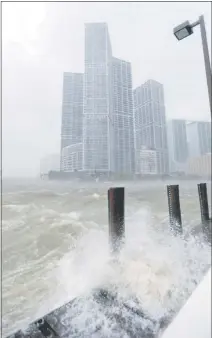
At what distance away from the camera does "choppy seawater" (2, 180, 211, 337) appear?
2.10 m

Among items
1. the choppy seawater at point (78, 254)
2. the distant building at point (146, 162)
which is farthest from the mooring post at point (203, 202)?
the distant building at point (146, 162)

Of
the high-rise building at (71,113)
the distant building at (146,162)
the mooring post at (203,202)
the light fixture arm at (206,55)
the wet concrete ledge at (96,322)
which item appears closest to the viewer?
the wet concrete ledge at (96,322)

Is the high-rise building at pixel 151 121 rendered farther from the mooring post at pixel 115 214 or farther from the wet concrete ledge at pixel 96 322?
the wet concrete ledge at pixel 96 322

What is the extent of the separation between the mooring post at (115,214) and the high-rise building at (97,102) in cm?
36

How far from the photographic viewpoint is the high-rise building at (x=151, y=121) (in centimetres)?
299

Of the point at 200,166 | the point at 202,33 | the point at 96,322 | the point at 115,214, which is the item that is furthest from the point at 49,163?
the point at 200,166

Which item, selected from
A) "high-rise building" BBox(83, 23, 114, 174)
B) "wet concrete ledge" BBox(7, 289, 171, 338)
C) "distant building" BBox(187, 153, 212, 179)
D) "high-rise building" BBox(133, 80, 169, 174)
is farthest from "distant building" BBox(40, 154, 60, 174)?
"distant building" BBox(187, 153, 212, 179)

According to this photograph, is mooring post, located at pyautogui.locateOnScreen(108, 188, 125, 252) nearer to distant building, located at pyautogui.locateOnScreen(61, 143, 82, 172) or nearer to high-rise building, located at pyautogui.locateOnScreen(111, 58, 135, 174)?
high-rise building, located at pyautogui.locateOnScreen(111, 58, 135, 174)

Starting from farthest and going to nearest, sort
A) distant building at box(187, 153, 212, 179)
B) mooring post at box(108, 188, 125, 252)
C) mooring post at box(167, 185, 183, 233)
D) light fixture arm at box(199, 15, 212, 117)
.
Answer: distant building at box(187, 153, 212, 179)
mooring post at box(167, 185, 183, 233)
mooring post at box(108, 188, 125, 252)
light fixture arm at box(199, 15, 212, 117)

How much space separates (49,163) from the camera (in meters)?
2.33

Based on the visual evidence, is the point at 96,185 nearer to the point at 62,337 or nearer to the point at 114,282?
the point at 114,282

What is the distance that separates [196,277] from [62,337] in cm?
175

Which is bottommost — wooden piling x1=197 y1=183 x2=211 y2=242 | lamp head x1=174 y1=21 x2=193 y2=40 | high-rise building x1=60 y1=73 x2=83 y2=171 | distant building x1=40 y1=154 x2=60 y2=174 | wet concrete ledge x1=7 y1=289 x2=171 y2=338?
wet concrete ledge x1=7 y1=289 x2=171 y2=338

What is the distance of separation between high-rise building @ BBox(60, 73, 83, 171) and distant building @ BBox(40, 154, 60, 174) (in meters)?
0.06
